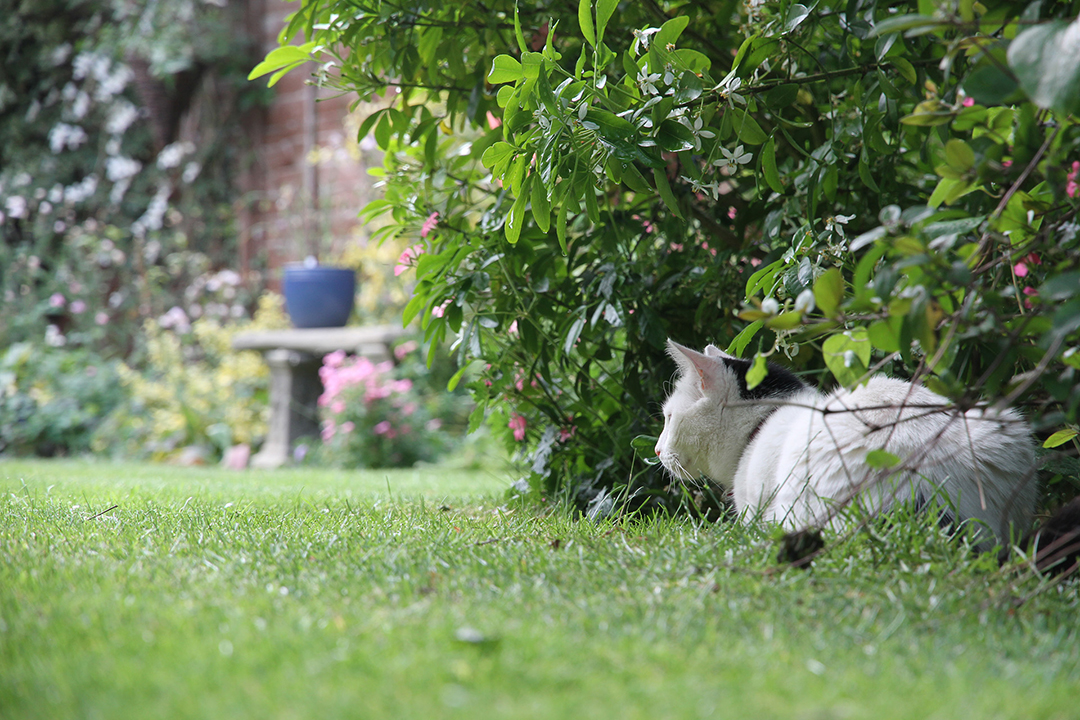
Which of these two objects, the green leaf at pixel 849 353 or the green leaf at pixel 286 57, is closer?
the green leaf at pixel 849 353

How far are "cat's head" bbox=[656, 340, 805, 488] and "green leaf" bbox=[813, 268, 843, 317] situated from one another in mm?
813

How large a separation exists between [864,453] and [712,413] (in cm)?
54

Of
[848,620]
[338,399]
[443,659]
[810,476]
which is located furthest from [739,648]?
[338,399]

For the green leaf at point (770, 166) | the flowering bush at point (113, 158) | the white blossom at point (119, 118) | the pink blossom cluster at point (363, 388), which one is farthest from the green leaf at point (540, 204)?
the white blossom at point (119, 118)

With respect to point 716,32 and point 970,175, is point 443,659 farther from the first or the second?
point 716,32

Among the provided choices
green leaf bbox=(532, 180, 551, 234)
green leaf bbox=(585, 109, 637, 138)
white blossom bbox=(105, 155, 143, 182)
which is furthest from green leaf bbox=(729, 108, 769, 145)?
white blossom bbox=(105, 155, 143, 182)

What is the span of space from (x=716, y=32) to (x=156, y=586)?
7.34 ft

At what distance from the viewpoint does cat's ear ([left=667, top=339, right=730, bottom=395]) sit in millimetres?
2133

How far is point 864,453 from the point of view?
1784mm

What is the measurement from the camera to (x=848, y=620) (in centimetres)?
135

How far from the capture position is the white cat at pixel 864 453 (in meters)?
1.73

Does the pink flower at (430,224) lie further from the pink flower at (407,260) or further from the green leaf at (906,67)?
the green leaf at (906,67)

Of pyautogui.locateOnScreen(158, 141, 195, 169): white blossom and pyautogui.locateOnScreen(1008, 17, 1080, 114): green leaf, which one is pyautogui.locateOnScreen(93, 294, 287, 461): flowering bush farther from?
pyautogui.locateOnScreen(1008, 17, 1080, 114): green leaf

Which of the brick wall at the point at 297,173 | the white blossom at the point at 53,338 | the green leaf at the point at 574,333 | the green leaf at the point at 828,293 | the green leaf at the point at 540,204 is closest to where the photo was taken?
the green leaf at the point at 828,293
